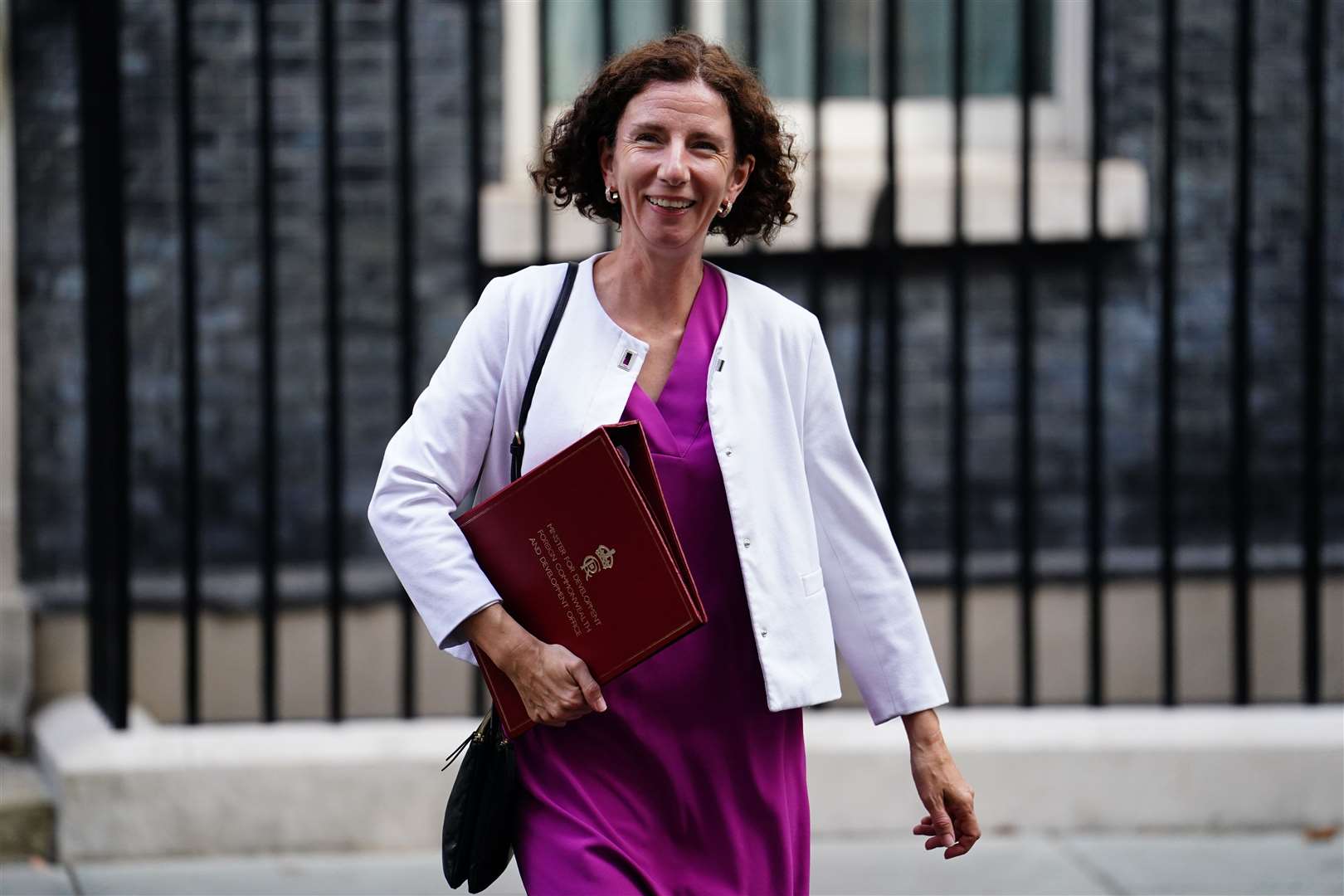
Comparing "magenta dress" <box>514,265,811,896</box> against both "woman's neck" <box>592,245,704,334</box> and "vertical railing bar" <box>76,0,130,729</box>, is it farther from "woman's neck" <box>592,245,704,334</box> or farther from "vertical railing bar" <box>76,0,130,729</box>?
"vertical railing bar" <box>76,0,130,729</box>

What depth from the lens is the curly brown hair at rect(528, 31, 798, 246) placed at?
8.23 feet

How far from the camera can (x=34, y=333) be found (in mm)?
5828

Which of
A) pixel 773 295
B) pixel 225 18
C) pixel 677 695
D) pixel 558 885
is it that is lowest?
pixel 558 885

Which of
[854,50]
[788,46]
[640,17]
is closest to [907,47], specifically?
[854,50]

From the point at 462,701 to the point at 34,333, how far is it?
183 centimetres

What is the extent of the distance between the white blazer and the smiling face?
148mm

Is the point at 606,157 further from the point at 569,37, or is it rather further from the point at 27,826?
the point at 569,37

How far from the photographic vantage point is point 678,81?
2.49 meters

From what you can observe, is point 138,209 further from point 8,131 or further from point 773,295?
point 773,295

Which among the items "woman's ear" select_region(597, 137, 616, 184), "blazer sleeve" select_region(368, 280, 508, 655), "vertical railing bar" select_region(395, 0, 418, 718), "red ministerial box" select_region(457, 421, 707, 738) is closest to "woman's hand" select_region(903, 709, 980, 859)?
"red ministerial box" select_region(457, 421, 707, 738)

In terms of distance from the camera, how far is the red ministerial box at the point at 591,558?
2320 mm

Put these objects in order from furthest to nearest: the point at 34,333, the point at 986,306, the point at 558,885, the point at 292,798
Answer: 1. the point at 986,306
2. the point at 34,333
3. the point at 292,798
4. the point at 558,885

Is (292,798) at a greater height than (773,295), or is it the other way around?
(773,295)

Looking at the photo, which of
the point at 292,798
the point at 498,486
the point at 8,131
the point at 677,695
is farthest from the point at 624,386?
the point at 8,131
